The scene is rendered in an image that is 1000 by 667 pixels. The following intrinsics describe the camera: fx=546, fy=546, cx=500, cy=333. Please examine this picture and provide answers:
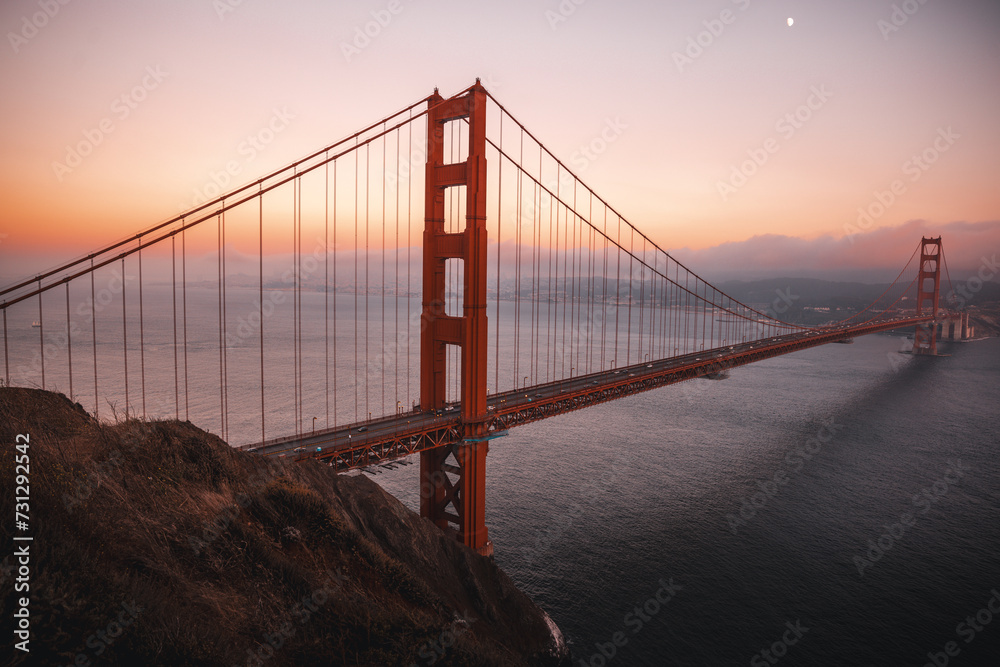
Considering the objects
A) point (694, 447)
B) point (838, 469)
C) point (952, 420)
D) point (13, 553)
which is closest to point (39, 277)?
point (13, 553)

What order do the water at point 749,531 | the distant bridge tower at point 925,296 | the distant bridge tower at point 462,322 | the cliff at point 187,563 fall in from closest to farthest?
the cliff at point 187,563, the water at point 749,531, the distant bridge tower at point 462,322, the distant bridge tower at point 925,296

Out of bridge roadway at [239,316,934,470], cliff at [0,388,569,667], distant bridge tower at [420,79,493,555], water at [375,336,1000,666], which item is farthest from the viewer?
distant bridge tower at [420,79,493,555]

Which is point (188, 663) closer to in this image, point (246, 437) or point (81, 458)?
point (81, 458)

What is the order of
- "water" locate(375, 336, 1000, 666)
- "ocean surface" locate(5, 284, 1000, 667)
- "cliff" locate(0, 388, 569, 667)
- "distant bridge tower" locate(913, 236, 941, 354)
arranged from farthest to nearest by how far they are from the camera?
1. "distant bridge tower" locate(913, 236, 941, 354)
2. "ocean surface" locate(5, 284, 1000, 667)
3. "water" locate(375, 336, 1000, 666)
4. "cliff" locate(0, 388, 569, 667)

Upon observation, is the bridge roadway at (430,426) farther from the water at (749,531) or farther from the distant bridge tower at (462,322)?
the water at (749,531)

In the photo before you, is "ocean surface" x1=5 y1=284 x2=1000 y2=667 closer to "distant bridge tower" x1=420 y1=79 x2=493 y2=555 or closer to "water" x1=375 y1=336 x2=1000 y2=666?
"water" x1=375 y1=336 x2=1000 y2=666

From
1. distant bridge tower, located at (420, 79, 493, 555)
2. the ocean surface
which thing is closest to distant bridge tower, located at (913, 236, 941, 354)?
the ocean surface

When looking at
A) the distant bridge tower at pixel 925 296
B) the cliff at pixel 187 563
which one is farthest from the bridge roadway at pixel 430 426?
the distant bridge tower at pixel 925 296
